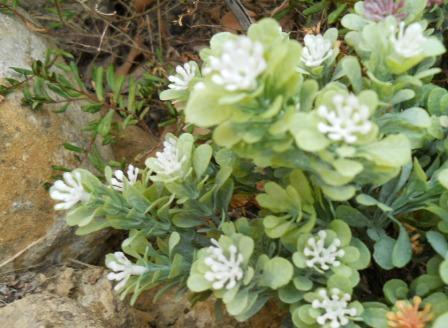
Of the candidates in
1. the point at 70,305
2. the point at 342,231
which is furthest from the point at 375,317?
the point at 70,305

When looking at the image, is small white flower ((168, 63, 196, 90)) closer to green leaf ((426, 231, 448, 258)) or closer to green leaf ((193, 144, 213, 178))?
green leaf ((193, 144, 213, 178))

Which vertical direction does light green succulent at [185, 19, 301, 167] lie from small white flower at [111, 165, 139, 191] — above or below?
above

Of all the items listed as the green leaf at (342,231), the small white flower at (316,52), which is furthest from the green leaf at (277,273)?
the small white flower at (316,52)

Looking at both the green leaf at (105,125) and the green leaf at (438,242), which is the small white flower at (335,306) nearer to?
the green leaf at (438,242)

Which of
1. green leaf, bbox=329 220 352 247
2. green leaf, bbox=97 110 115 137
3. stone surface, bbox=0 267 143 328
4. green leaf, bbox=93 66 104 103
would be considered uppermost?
green leaf, bbox=329 220 352 247

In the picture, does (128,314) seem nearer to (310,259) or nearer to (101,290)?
(101,290)

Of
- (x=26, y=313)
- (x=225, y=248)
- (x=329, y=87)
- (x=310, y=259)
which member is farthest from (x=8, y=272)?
(x=329, y=87)

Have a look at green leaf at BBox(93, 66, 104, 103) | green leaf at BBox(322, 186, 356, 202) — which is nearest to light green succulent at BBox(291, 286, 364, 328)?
green leaf at BBox(322, 186, 356, 202)
